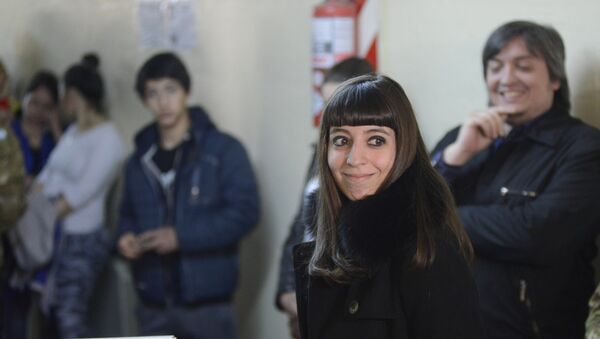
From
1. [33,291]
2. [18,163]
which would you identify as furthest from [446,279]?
[33,291]

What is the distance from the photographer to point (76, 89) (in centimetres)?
439

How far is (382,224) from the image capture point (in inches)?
64.9

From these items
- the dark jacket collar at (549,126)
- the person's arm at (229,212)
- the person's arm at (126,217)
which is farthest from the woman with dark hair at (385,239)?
the person's arm at (126,217)

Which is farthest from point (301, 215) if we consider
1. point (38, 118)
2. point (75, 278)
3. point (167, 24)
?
point (38, 118)

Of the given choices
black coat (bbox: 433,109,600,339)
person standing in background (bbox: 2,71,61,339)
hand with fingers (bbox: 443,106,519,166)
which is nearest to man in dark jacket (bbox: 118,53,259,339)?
person standing in background (bbox: 2,71,61,339)

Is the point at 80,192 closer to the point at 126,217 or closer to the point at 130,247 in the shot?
the point at 126,217

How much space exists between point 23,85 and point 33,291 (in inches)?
51.9

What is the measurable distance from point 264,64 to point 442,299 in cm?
282

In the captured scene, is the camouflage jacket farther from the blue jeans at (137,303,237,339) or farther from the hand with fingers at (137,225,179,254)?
the blue jeans at (137,303,237,339)

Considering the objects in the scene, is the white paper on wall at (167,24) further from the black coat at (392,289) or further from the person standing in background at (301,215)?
the black coat at (392,289)

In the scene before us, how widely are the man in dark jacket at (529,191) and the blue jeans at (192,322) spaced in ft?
5.14

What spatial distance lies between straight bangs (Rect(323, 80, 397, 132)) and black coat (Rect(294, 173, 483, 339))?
13cm

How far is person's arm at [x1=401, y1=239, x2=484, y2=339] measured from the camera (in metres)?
1.57

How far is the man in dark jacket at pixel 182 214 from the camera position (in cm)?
370
